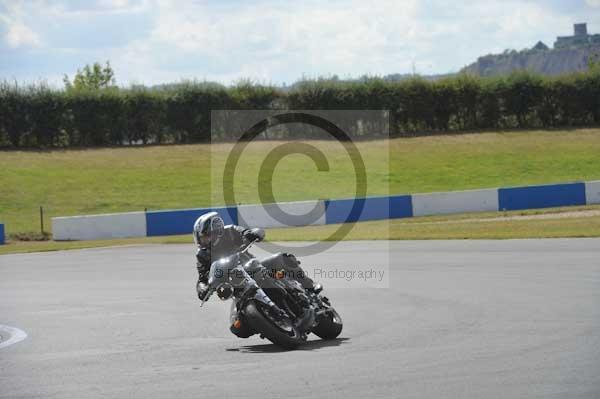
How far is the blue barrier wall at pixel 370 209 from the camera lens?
98.9 feet

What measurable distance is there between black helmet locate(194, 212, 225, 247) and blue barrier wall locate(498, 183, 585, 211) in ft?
74.5

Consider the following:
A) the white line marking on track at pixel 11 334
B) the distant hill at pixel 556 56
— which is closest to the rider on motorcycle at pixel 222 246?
the white line marking on track at pixel 11 334

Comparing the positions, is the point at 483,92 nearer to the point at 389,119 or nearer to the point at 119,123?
the point at 389,119

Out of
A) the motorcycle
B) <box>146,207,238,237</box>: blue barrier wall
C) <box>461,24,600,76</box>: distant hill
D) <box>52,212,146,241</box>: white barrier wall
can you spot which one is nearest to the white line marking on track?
the motorcycle

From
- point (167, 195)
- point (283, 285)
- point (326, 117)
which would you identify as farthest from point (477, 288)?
point (326, 117)

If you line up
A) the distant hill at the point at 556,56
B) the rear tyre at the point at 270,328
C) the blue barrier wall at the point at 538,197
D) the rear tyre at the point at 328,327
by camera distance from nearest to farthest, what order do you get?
the rear tyre at the point at 270,328
the rear tyre at the point at 328,327
the blue barrier wall at the point at 538,197
the distant hill at the point at 556,56

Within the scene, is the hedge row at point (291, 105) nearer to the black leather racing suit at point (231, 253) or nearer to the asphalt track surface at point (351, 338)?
the asphalt track surface at point (351, 338)

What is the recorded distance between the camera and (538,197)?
105ft

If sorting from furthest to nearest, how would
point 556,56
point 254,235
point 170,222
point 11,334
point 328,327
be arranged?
point 556,56 < point 170,222 < point 11,334 < point 328,327 < point 254,235

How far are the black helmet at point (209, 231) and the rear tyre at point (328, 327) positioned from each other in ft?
4.80

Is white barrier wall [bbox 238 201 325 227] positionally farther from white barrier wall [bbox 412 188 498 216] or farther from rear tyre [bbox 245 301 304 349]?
rear tyre [bbox 245 301 304 349]

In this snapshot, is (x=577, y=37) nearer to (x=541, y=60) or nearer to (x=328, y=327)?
(x=541, y=60)

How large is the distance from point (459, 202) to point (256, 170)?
15090 millimetres
